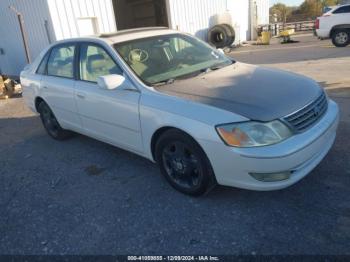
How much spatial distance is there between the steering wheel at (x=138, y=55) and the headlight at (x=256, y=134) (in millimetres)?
1547

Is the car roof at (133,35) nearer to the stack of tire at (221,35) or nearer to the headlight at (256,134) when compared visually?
the headlight at (256,134)

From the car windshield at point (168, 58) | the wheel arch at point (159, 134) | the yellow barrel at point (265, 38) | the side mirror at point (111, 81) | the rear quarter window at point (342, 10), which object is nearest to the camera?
the wheel arch at point (159, 134)

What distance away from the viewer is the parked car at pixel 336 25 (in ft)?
45.1

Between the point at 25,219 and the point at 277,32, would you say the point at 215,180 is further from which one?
the point at 277,32

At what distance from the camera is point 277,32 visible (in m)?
25.1

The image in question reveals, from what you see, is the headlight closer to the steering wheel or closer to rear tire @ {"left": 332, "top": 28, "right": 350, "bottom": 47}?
the steering wheel

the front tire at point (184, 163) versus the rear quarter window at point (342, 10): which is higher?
the rear quarter window at point (342, 10)

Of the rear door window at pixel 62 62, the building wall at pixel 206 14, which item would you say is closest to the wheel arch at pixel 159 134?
the rear door window at pixel 62 62

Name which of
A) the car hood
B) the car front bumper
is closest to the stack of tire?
the car hood

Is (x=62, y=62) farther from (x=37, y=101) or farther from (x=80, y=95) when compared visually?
(x=37, y=101)

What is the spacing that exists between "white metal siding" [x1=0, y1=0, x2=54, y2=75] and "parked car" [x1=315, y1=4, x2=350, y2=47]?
1106cm

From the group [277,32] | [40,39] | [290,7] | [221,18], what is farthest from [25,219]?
[290,7]

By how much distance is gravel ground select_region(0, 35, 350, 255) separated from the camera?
2.75m

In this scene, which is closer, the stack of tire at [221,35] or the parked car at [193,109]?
the parked car at [193,109]
